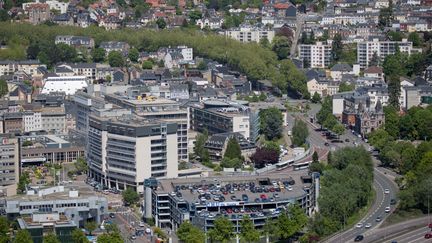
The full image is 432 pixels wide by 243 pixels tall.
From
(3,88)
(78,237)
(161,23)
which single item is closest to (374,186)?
(78,237)

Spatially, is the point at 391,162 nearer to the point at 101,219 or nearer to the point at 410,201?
the point at 410,201

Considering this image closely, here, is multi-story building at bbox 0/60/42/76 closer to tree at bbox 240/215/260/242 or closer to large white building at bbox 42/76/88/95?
large white building at bbox 42/76/88/95

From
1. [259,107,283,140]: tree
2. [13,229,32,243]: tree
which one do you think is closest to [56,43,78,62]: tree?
[259,107,283,140]: tree

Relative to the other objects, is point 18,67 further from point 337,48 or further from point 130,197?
point 130,197

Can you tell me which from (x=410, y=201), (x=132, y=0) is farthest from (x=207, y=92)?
(x=132, y=0)

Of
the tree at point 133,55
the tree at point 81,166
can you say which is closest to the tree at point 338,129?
the tree at point 81,166

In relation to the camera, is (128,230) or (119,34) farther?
(119,34)
